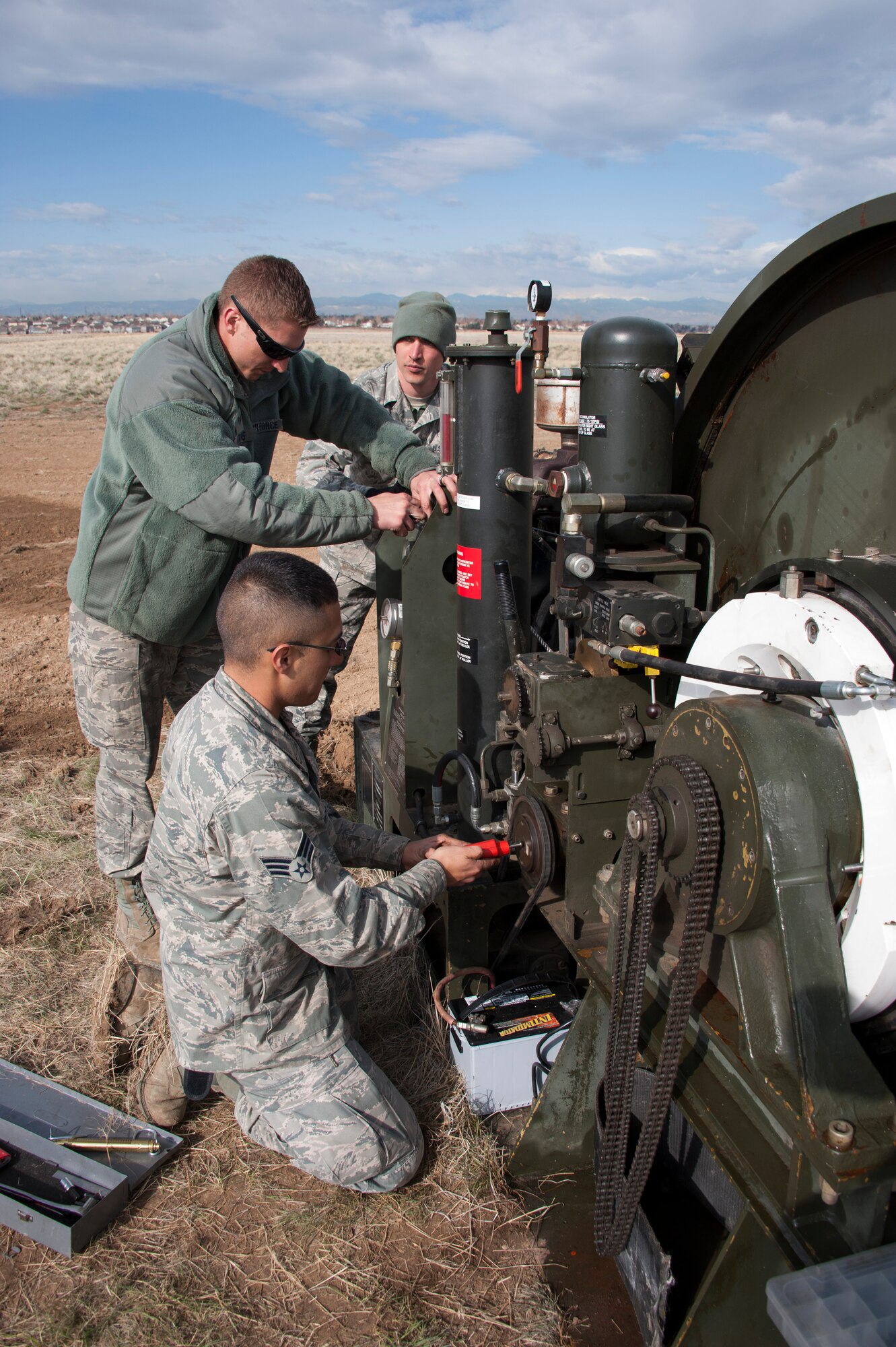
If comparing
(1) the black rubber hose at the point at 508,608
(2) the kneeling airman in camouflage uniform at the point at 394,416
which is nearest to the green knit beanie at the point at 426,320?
(2) the kneeling airman in camouflage uniform at the point at 394,416

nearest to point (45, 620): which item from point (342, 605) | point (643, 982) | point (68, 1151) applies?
point (342, 605)

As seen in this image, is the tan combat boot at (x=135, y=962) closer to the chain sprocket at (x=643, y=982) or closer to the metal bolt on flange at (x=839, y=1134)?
the chain sprocket at (x=643, y=982)

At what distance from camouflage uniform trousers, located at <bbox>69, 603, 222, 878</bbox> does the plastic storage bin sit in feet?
8.72

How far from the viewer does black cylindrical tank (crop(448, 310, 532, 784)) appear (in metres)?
3.16

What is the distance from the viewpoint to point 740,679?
1916mm

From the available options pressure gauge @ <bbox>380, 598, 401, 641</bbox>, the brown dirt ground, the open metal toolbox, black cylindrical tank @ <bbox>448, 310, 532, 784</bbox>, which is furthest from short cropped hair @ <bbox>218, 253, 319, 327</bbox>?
the brown dirt ground

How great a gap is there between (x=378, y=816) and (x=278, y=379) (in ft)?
6.42

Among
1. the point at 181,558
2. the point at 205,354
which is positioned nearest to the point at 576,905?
the point at 181,558

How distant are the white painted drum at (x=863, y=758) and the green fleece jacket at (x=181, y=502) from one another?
1.76 m

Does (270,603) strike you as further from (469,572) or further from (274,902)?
(469,572)

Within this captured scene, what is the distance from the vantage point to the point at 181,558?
3.30 m

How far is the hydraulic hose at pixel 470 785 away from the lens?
3203 millimetres

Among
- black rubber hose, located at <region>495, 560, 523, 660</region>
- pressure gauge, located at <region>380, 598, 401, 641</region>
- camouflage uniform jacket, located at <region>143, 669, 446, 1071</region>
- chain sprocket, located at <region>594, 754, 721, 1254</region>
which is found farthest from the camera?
pressure gauge, located at <region>380, 598, 401, 641</region>

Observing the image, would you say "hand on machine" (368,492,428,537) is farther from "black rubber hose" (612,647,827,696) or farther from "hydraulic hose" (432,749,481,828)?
"black rubber hose" (612,647,827,696)
